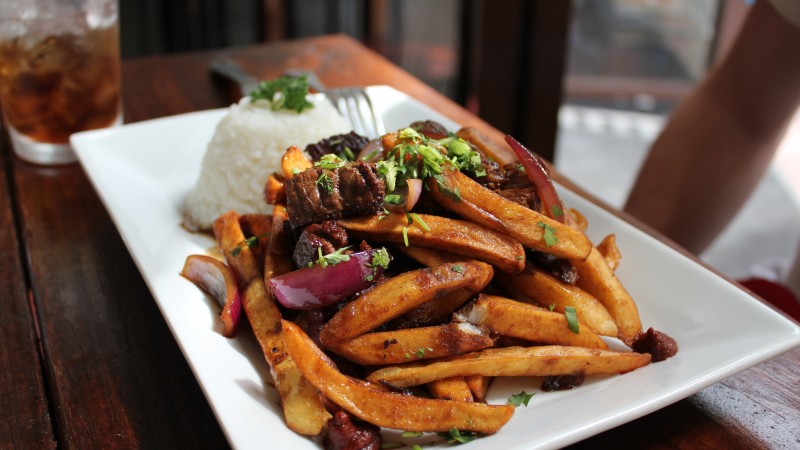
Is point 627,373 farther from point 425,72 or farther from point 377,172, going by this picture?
point 425,72

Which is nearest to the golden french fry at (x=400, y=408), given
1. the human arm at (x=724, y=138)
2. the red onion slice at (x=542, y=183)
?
the red onion slice at (x=542, y=183)

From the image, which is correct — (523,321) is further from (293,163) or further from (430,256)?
(293,163)

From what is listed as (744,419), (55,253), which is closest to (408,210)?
(744,419)

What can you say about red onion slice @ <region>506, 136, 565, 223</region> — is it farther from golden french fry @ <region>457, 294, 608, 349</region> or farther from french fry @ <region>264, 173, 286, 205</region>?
french fry @ <region>264, 173, 286, 205</region>

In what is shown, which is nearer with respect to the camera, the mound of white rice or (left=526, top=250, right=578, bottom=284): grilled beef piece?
(left=526, top=250, right=578, bottom=284): grilled beef piece

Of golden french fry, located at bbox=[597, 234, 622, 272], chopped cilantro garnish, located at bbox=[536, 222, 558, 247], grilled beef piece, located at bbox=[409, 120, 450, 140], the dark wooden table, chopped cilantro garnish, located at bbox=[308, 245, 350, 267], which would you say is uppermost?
grilled beef piece, located at bbox=[409, 120, 450, 140]

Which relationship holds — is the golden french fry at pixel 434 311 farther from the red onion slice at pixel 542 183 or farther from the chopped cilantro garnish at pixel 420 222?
the red onion slice at pixel 542 183

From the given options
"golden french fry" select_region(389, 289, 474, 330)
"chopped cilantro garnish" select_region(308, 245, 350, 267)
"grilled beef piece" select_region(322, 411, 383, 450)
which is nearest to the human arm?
"golden french fry" select_region(389, 289, 474, 330)
